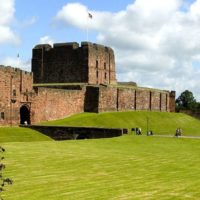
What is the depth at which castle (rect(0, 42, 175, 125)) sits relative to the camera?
58.0 metres

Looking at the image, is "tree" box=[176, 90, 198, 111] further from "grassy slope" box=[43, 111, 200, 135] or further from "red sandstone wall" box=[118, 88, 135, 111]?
"red sandstone wall" box=[118, 88, 135, 111]

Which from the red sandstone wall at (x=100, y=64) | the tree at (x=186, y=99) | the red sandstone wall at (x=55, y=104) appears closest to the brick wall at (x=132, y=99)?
the red sandstone wall at (x=55, y=104)

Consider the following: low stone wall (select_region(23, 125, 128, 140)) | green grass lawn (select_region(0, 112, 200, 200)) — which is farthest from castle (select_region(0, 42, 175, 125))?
green grass lawn (select_region(0, 112, 200, 200))

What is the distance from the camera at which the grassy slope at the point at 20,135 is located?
148 ft

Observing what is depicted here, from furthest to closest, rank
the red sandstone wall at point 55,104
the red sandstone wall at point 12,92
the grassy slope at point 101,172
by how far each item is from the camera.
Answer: the red sandstone wall at point 55,104
the red sandstone wall at point 12,92
the grassy slope at point 101,172

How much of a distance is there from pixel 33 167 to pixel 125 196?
285 inches

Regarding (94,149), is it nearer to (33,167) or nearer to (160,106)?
(33,167)

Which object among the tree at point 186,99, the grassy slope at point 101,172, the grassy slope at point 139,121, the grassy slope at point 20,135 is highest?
the tree at point 186,99

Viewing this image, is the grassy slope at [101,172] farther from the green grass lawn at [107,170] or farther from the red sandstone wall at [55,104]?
the red sandstone wall at [55,104]

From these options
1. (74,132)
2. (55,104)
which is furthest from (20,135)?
(55,104)

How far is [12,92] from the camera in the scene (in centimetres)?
5744

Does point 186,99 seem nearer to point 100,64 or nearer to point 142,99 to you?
point 142,99

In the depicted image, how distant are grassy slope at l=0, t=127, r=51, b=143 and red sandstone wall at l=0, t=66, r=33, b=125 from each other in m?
5.87

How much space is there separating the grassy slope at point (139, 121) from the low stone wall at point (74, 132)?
8.05 metres
